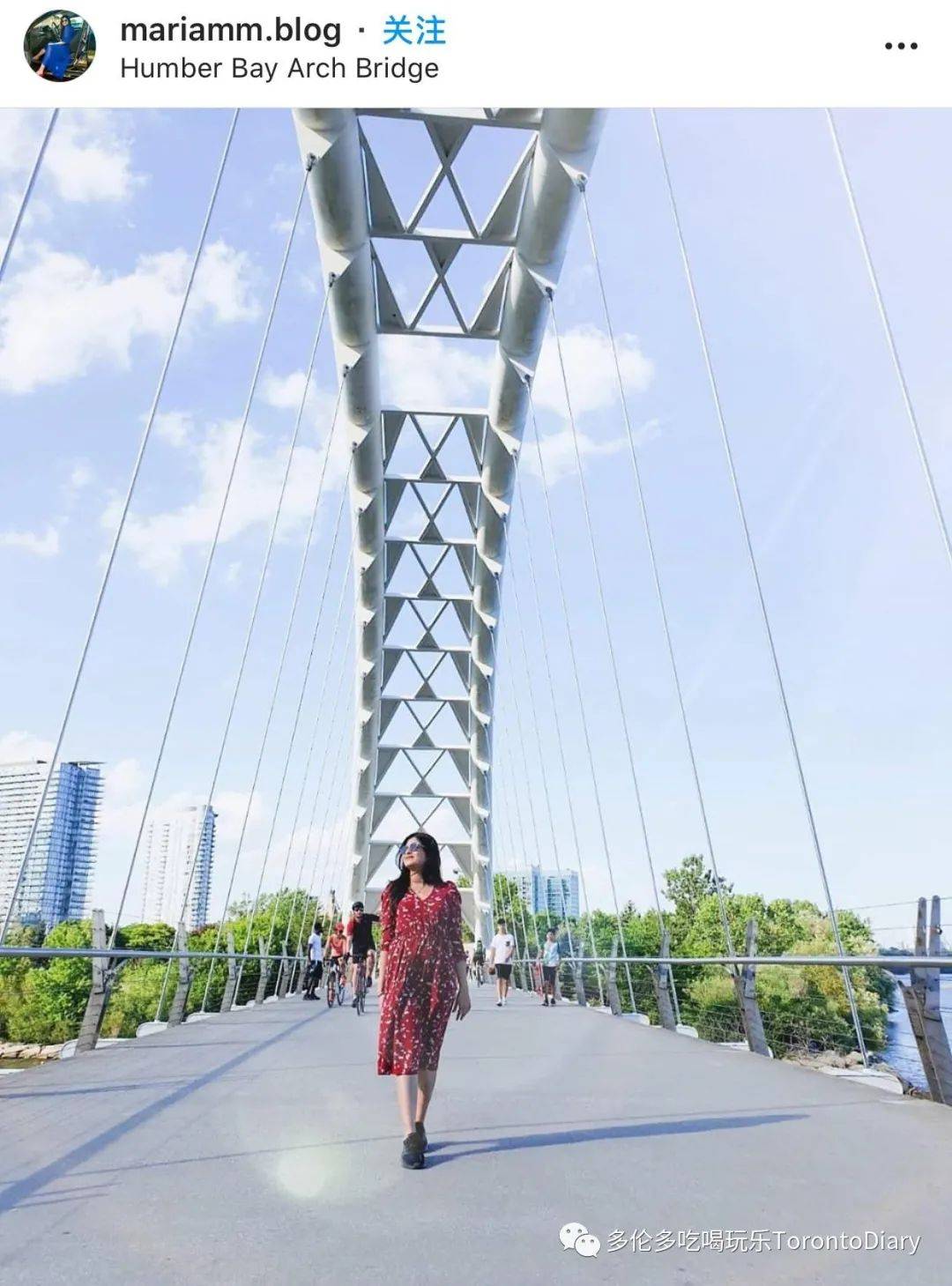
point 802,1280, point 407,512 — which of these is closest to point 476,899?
point 407,512

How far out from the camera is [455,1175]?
3.83 metres

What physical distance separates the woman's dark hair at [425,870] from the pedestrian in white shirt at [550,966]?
14.7 meters

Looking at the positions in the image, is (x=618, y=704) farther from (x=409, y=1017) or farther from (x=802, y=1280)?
(x=802, y=1280)

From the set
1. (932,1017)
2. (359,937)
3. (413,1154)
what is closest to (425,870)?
(413,1154)

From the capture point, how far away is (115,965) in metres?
8.44

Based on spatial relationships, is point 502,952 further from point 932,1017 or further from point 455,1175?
point 455,1175

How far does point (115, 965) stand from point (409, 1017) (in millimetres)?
4950

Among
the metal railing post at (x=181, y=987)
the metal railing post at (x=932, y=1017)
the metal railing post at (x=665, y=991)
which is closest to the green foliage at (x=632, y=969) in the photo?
the metal railing post at (x=181, y=987)

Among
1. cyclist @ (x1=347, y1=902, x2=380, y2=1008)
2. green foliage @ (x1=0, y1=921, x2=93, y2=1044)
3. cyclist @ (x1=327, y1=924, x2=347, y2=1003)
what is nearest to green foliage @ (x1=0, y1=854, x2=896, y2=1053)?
green foliage @ (x1=0, y1=921, x2=93, y2=1044)

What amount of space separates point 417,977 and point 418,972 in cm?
2

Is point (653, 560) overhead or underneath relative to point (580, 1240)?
overhead
